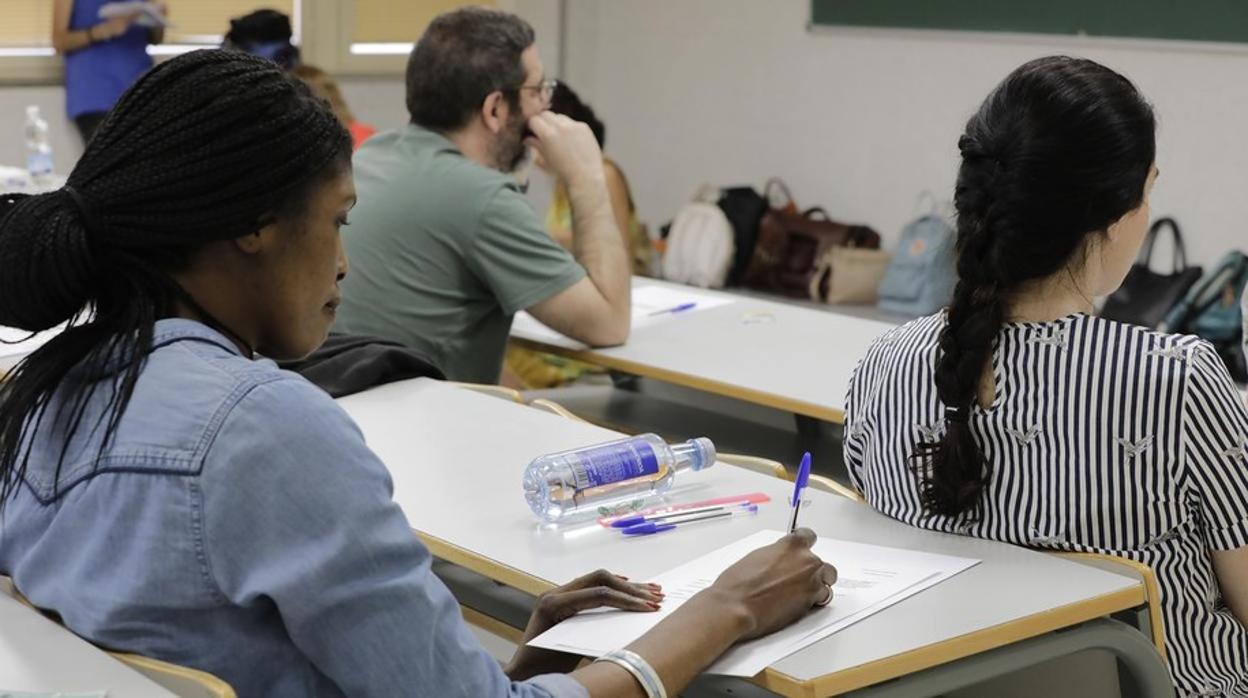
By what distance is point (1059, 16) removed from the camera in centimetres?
602

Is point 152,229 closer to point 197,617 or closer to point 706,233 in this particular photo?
point 197,617

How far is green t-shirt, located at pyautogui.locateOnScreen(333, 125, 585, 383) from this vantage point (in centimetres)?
324

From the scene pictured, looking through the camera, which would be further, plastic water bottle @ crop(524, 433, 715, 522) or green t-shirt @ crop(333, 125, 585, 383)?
green t-shirt @ crop(333, 125, 585, 383)

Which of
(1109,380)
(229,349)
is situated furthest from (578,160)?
(229,349)

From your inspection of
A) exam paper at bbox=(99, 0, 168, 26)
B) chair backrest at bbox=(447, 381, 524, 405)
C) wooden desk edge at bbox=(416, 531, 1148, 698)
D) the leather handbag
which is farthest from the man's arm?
exam paper at bbox=(99, 0, 168, 26)

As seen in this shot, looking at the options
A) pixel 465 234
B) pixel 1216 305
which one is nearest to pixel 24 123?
pixel 465 234

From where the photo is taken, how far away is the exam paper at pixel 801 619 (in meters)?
1.60

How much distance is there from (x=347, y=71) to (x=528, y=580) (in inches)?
232

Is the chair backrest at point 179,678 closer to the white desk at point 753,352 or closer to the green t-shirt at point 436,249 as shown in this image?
the white desk at point 753,352

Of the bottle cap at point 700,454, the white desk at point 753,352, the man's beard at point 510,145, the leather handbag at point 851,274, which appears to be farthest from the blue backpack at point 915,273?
the bottle cap at point 700,454

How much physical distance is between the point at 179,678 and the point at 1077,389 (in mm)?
1130

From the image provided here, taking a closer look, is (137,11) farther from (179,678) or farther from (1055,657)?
(179,678)

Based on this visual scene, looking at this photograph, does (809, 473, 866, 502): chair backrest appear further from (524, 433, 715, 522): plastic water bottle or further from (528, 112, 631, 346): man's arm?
(528, 112, 631, 346): man's arm

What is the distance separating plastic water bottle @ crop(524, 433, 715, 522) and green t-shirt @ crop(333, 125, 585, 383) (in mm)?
1085
